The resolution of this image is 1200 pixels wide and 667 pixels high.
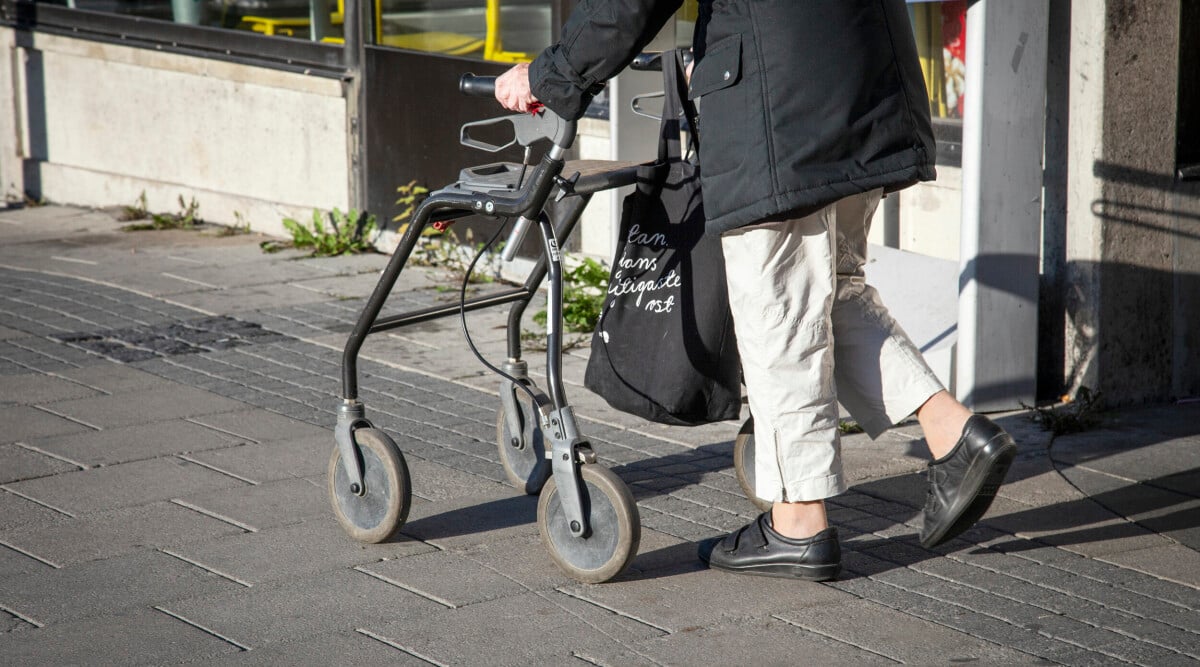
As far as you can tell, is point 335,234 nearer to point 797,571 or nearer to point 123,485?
point 123,485

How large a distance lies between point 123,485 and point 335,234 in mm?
4195

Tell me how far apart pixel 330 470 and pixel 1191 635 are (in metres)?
2.17

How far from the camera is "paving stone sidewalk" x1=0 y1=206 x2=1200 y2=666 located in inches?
124

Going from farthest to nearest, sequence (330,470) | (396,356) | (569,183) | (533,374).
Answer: (396,356), (533,374), (330,470), (569,183)

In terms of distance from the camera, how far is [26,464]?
180 inches

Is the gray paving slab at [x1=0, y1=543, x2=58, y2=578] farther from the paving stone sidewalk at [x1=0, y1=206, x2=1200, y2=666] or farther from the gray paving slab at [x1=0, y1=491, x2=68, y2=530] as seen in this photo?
the gray paving slab at [x1=0, y1=491, x2=68, y2=530]

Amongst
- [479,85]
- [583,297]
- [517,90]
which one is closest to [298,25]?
[583,297]

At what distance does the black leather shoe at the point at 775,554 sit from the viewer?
136 inches

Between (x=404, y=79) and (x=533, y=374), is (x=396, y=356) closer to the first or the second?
(x=533, y=374)

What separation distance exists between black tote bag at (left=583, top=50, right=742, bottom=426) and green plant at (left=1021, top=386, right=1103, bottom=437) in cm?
161

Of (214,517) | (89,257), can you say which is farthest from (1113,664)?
(89,257)

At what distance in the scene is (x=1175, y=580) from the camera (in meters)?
3.49

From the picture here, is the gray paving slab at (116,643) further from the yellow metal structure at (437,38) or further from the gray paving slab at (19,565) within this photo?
the yellow metal structure at (437,38)

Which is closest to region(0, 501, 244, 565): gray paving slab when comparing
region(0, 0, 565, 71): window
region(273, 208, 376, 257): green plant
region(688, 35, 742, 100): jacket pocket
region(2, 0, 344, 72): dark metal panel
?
region(688, 35, 742, 100): jacket pocket
